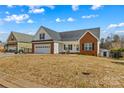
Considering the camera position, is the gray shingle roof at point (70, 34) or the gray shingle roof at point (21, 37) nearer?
the gray shingle roof at point (70, 34)

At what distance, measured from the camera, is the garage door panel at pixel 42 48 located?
2756 centimetres

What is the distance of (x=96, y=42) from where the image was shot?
25891 millimetres

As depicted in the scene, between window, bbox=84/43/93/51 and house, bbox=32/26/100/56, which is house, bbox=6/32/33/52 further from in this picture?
window, bbox=84/43/93/51

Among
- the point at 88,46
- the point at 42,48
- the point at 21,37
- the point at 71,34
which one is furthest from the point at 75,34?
the point at 21,37

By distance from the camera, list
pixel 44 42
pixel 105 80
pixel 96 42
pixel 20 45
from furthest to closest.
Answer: pixel 20 45, pixel 44 42, pixel 96 42, pixel 105 80

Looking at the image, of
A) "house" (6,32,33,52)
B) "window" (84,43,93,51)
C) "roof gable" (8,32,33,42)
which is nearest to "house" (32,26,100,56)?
"window" (84,43,93,51)

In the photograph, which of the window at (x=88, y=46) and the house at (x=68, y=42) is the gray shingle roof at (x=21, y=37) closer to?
the house at (x=68, y=42)

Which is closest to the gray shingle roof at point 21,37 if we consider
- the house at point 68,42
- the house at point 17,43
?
the house at point 17,43

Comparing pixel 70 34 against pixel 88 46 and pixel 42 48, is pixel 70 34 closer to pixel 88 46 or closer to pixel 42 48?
pixel 88 46

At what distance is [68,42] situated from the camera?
2814 cm

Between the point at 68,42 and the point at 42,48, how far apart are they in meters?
3.77
